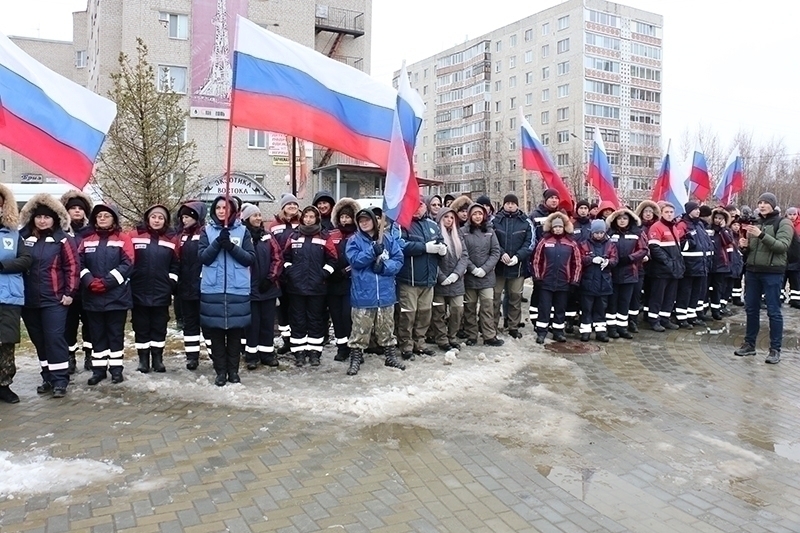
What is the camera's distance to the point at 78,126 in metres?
6.66

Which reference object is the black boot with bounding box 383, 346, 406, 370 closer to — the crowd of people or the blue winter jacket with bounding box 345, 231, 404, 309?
the crowd of people

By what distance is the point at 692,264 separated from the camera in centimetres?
1074

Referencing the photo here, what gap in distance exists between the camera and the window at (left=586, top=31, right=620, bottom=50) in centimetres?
6812

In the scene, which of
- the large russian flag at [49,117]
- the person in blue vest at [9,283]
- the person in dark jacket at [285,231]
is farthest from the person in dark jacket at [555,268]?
the person in blue vest at [9,283]

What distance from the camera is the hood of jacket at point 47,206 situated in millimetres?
6520

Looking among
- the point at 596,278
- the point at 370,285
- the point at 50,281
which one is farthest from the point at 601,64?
the point at 50,281

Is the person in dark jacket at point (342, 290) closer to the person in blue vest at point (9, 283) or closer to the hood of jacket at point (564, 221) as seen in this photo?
the hood of jacket at point (564, 221)

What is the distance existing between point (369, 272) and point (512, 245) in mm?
2941

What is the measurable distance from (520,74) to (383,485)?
77.9 metres

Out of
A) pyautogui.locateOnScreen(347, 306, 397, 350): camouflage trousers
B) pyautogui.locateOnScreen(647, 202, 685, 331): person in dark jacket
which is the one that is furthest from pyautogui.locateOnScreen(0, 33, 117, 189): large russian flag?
pyautogui.locateOnScreen(647, 202, 685, 331): person in dark jacket

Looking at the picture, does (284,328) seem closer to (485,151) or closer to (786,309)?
(786,309)

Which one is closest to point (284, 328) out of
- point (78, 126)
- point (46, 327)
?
point (46, 327)

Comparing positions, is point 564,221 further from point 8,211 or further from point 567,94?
point 567,94

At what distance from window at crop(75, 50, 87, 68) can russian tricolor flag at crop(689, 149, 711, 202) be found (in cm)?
4802
